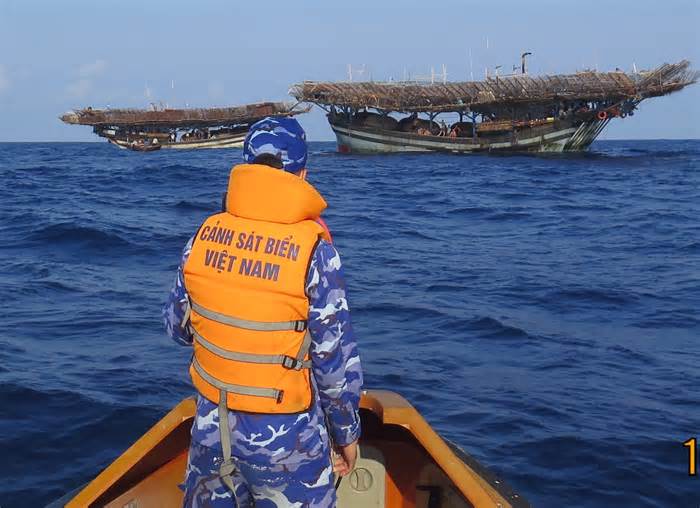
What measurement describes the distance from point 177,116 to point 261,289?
5942 centimetres

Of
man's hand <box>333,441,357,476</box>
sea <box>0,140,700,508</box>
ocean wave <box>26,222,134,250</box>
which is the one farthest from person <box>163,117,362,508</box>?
ocean wave <box>26,222,134,250</box>

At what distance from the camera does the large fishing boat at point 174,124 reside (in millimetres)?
57594

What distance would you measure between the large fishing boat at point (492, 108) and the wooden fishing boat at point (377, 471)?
127ft

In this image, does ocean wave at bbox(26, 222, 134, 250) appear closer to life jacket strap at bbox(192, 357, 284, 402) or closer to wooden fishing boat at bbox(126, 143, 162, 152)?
life jacket strap at bbox(192, 357, 284, 402)

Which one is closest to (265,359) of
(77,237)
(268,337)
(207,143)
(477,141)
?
(268,337)

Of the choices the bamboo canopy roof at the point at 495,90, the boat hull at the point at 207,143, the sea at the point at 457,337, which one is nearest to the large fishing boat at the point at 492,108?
the bamboo canopy roof at the point at 495,90

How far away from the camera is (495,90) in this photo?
1743 inches

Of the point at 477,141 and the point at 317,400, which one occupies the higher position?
the point at 317,400

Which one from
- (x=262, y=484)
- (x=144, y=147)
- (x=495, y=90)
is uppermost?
(x=495, y=90)

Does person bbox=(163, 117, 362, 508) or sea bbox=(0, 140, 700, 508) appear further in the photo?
sea bbox=(0, 140, 700, 508)

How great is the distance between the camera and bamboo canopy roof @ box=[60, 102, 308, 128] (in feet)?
190

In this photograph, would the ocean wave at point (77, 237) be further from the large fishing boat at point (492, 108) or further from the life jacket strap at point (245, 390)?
the large fishing boat at point (492, 108)

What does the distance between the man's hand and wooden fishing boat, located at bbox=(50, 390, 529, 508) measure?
737mm

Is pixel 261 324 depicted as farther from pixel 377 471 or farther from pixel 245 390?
pixel 377 471
